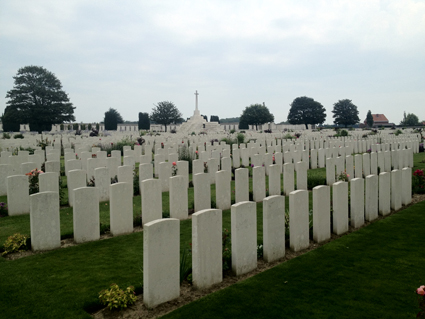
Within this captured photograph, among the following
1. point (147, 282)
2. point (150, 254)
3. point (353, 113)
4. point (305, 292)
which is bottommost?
point (305, 292)

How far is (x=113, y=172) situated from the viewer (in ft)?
28.8

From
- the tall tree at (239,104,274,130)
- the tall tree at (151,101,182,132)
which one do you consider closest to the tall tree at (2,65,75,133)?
Answer: the tall tree at (151,101,182,132)

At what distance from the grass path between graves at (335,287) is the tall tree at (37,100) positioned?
4895 cm

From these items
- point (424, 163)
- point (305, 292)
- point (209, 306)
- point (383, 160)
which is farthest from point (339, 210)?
point (424, 163)

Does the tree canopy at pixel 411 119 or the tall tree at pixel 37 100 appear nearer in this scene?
the tall tree at pixel 37 100

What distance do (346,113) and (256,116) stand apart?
23.4 metres

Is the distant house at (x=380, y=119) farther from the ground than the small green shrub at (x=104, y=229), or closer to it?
farther from the ground

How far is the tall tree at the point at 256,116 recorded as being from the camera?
66.9 meters

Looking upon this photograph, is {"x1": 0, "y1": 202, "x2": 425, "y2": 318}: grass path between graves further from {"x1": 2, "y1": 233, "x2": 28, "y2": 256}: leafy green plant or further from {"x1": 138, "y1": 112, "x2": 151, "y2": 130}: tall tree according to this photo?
{"x1": 138, "y1": 112, "x2": 151, "y2": 130}: tall tree

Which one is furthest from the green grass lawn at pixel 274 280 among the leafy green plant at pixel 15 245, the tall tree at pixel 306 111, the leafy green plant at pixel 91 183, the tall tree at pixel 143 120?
the tall tree at pixel 306 111

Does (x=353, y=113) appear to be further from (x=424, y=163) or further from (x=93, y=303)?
(x=93, y=303)

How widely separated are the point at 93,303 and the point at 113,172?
5.99 meters

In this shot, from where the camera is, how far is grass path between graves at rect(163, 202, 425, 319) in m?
2.99

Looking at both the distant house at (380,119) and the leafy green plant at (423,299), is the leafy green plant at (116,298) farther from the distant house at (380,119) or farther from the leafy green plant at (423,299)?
the distant house at (380,119)
